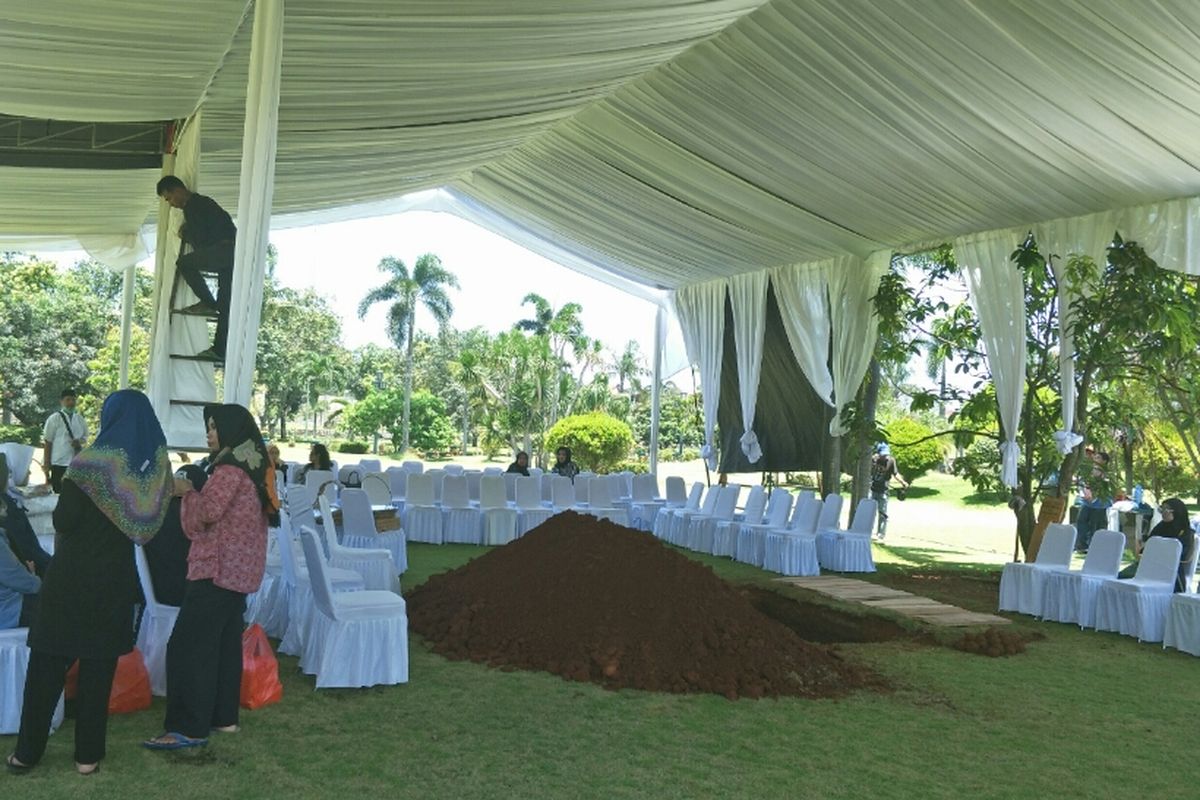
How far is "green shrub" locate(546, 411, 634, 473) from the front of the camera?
81.8 feet

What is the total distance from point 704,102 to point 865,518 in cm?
485

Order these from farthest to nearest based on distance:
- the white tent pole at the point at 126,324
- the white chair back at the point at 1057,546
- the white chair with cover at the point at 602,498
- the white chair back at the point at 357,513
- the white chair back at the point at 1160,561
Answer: the white tent pole at the point at 126,324 → the white chair with cover at the point at 602,498 → the white chair back at the point at 357,513 → the white chair back at the point at 1057,546 → the white chair back at the point at 1160,561

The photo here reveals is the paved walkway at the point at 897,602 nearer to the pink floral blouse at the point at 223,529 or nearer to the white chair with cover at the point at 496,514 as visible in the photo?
the white chair with cover at the point at 496,514

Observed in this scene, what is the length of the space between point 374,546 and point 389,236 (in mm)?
48684

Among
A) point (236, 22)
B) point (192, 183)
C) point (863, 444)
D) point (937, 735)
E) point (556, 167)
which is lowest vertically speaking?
point (937, 735)

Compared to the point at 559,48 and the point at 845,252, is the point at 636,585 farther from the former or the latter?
the point at 845,252

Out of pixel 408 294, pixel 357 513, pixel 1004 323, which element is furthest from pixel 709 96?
pixel 408 294

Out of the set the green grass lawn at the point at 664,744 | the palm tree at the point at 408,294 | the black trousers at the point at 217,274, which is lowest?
the green grass lawn at the point at 664,744

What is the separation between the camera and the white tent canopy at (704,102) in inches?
249

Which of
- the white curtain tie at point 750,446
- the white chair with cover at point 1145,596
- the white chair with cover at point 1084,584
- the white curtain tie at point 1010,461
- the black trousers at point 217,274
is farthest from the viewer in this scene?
the white curtain tie at point 750,446

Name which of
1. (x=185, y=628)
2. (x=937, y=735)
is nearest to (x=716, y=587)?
(x=937, y=735)

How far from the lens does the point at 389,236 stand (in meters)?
56.1

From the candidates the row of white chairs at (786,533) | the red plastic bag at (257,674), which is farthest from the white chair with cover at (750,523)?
the red plastic bag at (257,674)

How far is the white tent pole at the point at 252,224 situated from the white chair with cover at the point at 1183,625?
6554mm
